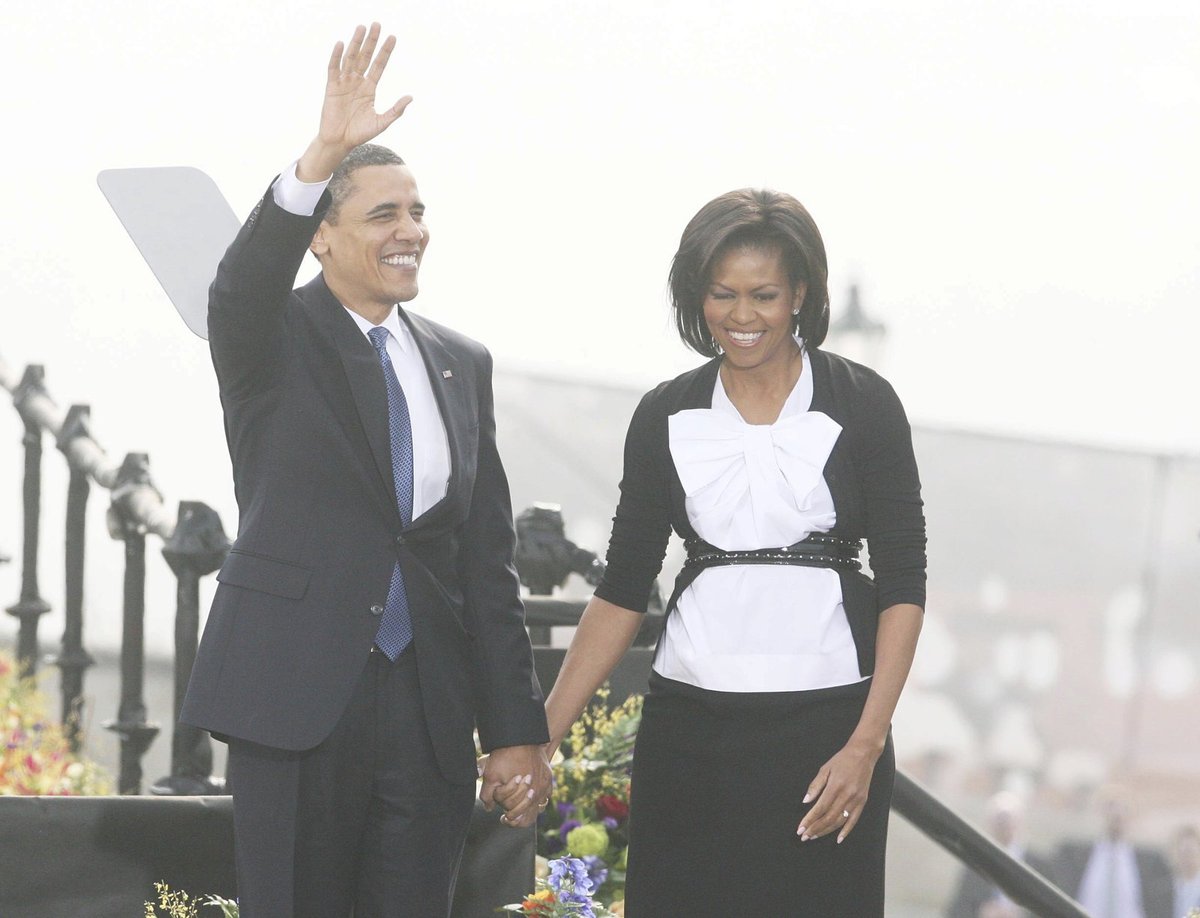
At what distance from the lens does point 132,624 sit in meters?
4.80

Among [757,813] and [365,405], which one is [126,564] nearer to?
[365,405]

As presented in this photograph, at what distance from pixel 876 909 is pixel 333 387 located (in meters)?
1.24

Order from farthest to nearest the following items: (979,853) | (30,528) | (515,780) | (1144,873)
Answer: (1144,873), (30,528), (979,853), (515,780)

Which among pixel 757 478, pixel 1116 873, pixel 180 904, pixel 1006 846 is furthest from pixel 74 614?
pixel 1116 873

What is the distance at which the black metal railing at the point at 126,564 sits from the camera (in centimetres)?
417

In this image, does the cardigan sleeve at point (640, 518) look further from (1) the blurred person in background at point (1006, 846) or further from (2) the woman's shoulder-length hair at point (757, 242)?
(1) the blurred person in background at point (1006, 846)

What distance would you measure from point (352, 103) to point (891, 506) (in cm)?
109

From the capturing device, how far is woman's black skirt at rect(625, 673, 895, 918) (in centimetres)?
258

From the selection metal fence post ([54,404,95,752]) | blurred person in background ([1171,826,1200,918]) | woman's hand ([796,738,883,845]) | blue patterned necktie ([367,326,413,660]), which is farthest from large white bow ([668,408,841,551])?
blurred person in background ([1171,826,1200,918])

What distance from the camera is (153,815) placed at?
3107 millimetres

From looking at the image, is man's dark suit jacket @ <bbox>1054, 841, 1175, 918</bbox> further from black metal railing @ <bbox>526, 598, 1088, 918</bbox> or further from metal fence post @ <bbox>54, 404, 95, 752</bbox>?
metal fence post @ <bbox>54, 404, 95, 752</bbox>

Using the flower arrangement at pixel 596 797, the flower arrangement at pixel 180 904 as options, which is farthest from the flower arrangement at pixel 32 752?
the flower arrangement at pixel 596 797

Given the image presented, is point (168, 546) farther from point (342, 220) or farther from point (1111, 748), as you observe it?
point (1111, 748)

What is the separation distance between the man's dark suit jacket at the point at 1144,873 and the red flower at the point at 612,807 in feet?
21.6
